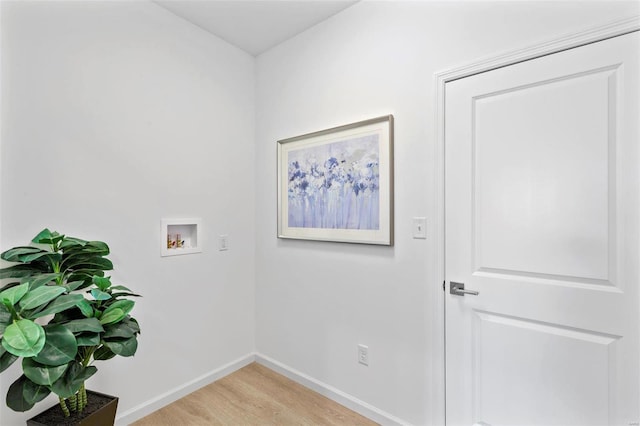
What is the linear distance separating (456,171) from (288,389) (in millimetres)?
1874

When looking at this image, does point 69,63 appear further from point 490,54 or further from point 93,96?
point 490,54

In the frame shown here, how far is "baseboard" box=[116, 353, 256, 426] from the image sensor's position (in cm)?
188

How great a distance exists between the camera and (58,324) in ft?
3.70

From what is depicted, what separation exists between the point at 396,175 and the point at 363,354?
1154 mm

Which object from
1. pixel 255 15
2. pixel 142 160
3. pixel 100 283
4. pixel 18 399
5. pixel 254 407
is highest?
pixel 255 15

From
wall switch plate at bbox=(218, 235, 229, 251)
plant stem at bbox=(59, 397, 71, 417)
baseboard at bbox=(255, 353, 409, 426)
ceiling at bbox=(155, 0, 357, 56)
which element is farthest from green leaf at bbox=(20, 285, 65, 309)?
ceiling at bbox=(155, 0, 357, 56)

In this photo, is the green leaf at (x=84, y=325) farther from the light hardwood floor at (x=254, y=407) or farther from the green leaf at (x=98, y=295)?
the light hardwood floor at (x=254, y=407)

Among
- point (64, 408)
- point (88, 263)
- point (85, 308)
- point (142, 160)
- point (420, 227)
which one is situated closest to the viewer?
point (85, 308)

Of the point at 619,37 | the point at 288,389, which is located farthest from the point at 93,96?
the point at 619,37

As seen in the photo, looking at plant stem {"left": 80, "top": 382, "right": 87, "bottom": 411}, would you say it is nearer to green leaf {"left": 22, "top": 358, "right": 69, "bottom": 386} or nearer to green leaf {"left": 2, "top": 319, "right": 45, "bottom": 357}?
green leaf {"left": 22, "top": 358, "right": 69, "bottom": 386}

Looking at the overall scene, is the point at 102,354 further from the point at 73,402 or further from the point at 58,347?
the point at 58,347

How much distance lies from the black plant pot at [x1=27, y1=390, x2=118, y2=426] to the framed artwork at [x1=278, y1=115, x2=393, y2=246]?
1413 mm

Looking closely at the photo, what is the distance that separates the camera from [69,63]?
5.46 feet

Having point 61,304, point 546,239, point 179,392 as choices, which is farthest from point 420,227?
point 179,392
